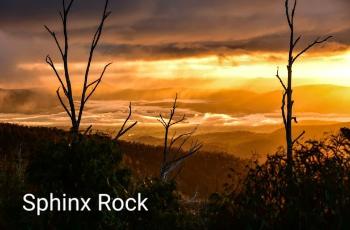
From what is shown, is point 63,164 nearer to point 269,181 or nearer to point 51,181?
point 51,181

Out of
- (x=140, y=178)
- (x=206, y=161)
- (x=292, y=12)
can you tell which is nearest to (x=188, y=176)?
(x=206, y=161)

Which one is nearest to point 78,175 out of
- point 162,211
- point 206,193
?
point 162,211

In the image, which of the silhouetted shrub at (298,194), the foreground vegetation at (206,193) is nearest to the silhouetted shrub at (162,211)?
the foreground vegetation at (206,193)

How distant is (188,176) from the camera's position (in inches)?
3991

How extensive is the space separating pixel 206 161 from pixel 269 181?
97.1 m

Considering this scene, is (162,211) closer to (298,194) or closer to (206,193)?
(206,193)

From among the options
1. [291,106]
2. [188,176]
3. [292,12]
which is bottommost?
[188,176]

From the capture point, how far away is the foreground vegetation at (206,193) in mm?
10273

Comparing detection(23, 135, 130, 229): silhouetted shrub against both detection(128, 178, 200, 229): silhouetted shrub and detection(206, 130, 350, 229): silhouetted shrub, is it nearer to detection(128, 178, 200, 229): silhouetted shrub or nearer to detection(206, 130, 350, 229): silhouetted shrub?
detection(128, 178, 200, 229): silhouetted shrub

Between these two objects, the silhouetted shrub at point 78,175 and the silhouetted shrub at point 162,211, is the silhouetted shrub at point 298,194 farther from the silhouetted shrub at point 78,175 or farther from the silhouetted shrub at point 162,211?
the silhouetted shrub at point 78,175

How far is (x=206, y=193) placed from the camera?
12664 mm

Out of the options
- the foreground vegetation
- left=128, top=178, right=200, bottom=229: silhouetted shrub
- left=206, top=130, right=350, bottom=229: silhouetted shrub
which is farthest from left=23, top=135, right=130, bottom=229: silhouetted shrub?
left=206, top=130, right=350, bottom=229: silhouetted shrub

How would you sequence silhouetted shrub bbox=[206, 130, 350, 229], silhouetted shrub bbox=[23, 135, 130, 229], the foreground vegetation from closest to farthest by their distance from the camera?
1. silhouetted shrub bbox=[206, 130, 350, 229]
2. the foreground vegetation
3. silhouetted shrub bbox=[23, 135, 130, 229]

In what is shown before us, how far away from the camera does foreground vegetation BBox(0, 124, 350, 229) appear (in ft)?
33.7
